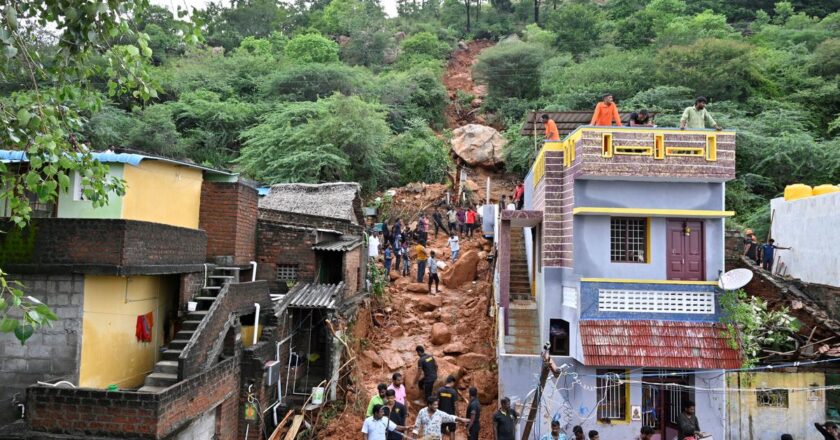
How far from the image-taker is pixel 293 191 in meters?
20.8

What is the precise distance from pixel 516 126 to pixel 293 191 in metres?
18.9

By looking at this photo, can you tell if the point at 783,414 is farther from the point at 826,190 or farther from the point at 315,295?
the point at 315,295

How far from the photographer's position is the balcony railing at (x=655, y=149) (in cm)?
1330

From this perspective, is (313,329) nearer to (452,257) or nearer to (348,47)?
(452,257)

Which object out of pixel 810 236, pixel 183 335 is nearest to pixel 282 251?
pixel 183 335

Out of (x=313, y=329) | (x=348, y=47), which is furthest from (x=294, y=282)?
(x=348, y=47)

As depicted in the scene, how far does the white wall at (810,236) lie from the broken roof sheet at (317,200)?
557 inches

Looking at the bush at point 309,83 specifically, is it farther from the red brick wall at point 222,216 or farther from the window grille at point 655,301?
the window grille at point 655,301

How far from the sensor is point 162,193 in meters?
12.7

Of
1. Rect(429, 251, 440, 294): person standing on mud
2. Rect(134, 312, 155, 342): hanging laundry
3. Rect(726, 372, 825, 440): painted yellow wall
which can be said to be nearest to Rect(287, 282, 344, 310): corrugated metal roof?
Rect(134, 312, 155, 342): hanging laundry

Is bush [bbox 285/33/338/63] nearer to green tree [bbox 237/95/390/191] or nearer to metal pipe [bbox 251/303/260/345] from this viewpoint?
green tree [bbox 237/95/390/191]

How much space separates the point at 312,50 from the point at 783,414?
4149 centimetres

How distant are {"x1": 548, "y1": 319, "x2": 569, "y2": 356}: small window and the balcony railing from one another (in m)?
3.92

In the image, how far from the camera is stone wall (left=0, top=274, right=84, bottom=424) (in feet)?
31.8
